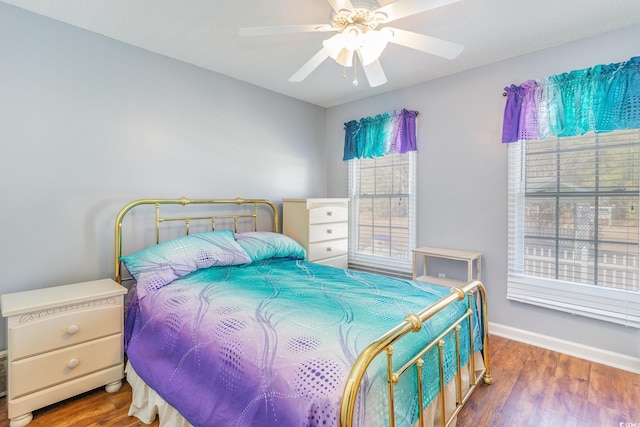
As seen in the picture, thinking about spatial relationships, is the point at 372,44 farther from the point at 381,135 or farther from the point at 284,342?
the point at 381,135

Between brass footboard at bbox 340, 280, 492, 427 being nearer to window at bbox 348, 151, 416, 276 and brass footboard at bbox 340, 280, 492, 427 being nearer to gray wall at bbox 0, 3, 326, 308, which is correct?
window at bbox 348, 151, 416, 276

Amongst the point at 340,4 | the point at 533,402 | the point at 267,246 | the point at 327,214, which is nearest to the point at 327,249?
the point at 327,214

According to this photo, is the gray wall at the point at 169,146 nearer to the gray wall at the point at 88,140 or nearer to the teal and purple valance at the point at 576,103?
the gray wall at the point at 88,140

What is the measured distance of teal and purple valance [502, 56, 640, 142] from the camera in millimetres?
2189

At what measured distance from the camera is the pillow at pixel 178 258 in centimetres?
211

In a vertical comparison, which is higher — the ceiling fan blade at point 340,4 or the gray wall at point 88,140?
the ceiling fan blade at point 340,4

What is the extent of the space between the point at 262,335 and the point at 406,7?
168 centimetres

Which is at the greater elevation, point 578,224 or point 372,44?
point 372,44

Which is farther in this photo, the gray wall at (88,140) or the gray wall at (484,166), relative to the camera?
the gray wall at (484,166)

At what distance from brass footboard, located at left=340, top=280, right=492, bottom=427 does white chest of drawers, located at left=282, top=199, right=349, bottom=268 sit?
5.83 feet

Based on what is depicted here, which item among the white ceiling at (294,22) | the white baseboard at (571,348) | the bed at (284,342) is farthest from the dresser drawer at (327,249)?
the white ceiling at (294,22)

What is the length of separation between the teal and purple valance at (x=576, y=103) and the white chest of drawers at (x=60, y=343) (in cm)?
336

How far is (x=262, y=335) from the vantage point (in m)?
1.39

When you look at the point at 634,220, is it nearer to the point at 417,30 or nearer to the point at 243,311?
the point at 417,30
